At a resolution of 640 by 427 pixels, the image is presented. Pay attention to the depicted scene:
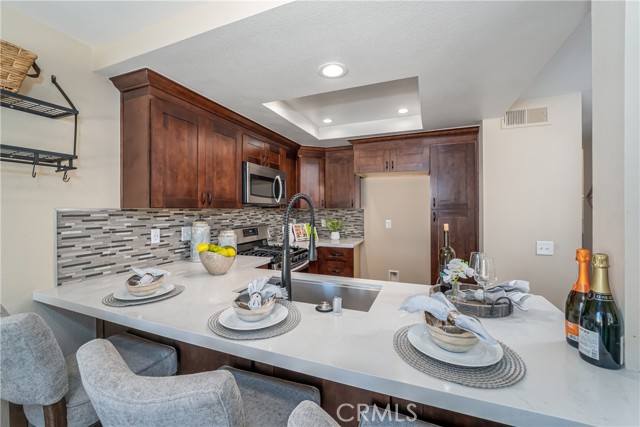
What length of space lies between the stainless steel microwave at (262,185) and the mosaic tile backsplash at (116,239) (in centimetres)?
40

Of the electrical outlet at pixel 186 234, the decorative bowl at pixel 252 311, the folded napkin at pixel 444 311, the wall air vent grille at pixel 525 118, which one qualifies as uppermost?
the wall air vent grille at pixel 525 118

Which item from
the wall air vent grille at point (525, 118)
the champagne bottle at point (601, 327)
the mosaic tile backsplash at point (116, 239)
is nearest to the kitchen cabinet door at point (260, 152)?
the mosaic tile backsplash at point (116, 239)

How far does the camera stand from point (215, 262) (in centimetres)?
171

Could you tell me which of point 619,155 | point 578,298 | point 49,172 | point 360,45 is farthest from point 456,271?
point 49,172

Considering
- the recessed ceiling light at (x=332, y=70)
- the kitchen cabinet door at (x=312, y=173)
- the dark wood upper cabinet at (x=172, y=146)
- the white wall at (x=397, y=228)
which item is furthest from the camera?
the kitchen cabinet door at (x=312, y=173)

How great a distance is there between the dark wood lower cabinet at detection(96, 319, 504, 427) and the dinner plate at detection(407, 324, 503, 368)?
0.62ft

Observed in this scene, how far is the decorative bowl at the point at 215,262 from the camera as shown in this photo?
67.2 inches

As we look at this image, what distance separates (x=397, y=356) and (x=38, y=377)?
3.97ft

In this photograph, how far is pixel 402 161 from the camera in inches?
123

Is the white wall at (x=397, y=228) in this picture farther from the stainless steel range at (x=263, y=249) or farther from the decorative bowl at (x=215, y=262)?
the decorative bowl at (x=215, y=262)

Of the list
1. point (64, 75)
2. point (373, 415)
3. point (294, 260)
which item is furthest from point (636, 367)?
point (64, 75)

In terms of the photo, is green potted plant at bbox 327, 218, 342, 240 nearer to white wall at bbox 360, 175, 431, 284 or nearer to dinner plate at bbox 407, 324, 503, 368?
white wall at bbox 360, 175, 431, 284

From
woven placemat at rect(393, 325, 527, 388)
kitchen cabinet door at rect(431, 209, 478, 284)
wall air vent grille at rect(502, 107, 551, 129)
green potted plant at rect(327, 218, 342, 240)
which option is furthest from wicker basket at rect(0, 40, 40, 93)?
wall air vent grille at rect(502, 107, 551, 129)

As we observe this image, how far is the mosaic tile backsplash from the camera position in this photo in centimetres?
151
